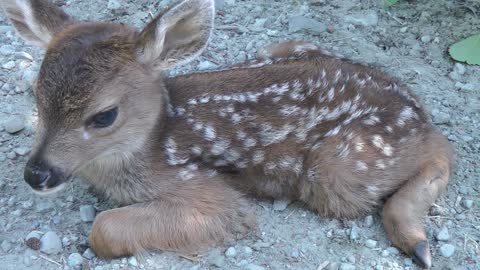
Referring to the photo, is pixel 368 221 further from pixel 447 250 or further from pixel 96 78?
pixel 96 78

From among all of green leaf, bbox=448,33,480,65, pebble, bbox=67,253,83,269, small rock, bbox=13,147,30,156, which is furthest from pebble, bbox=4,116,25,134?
green leaf, bbox=448,33,480,65

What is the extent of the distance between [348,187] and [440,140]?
0.61 m

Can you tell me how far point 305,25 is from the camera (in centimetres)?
539

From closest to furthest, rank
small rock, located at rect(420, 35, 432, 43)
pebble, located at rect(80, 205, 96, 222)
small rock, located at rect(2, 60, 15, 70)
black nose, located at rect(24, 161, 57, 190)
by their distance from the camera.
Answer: black nose, located at rect(24, 161, 57, 190), pebble, located at rect(80, 205, 96, 222), small rock, located at rect(2, 60, 15, 70), small rock, located at rect(420, 35, 432, 43)

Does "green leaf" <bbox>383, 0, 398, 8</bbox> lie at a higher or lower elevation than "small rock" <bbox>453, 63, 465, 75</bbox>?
higher

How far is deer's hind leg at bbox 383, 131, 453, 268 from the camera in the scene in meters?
Result: 3.85

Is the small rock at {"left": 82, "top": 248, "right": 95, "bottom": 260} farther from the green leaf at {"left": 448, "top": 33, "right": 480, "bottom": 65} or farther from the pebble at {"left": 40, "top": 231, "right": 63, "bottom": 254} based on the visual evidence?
the green leaf at {"left": 448, "top": 33, "right": 480, "bottom": 65}

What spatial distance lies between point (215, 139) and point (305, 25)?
5.50ft

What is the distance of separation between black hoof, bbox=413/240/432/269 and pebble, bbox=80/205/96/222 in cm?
151

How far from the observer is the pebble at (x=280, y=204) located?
4.14 meters

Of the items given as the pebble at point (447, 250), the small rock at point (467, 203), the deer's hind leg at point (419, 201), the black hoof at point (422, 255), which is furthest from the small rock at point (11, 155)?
the small rock at point (467, 203)

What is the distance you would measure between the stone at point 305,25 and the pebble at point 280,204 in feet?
5.02

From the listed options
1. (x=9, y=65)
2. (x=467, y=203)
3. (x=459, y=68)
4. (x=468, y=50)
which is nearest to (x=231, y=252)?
(x=467, y=203)

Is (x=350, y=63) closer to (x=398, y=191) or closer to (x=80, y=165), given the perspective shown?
(x=398, y=191)
